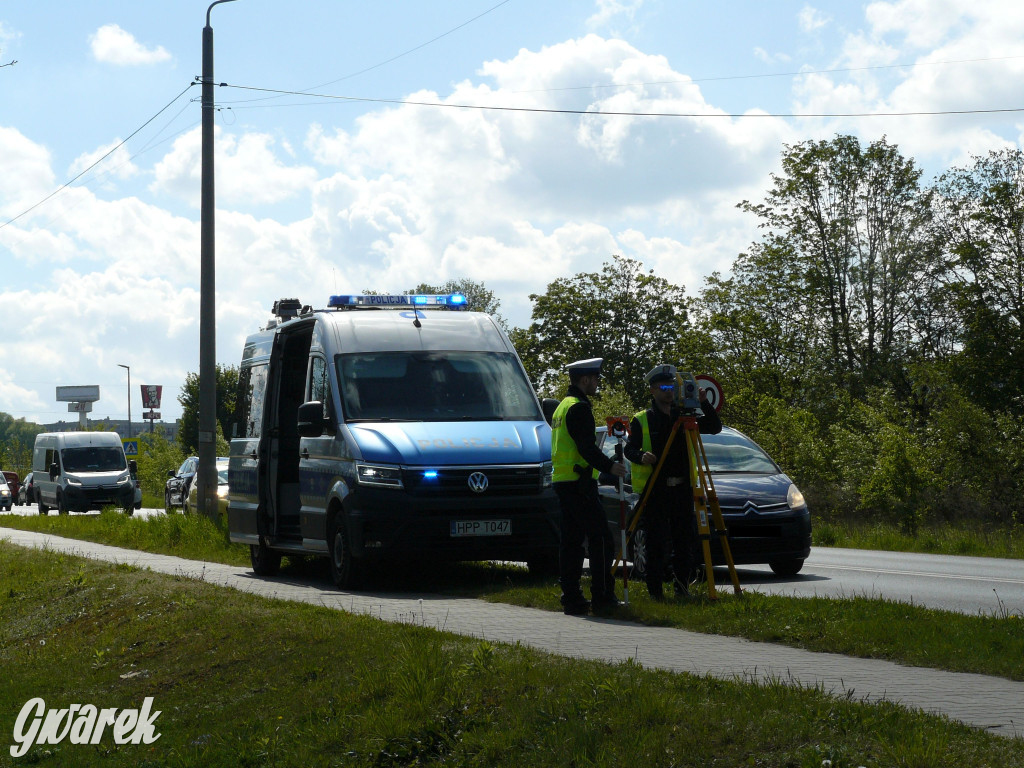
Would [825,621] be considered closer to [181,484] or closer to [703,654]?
[703,654]

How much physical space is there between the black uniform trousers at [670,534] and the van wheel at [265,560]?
18.6ft

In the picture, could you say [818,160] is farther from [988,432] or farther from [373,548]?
[373,548]

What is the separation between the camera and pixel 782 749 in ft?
18.0

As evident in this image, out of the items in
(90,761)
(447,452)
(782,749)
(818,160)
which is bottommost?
(90,761)

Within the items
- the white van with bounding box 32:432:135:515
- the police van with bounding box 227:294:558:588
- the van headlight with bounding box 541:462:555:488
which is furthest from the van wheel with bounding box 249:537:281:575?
the white van with bounding box 32:432:135:515

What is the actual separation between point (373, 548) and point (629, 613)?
3058mm

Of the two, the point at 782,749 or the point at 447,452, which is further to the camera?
the point at 447,452

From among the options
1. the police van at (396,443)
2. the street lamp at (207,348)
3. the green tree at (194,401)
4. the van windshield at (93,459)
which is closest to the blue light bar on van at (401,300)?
the police van at (396,443)

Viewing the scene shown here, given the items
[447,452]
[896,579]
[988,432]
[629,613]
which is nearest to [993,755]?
[629,613]

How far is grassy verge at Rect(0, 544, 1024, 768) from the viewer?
221 inches

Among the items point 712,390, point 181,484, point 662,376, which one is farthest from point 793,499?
point 181,484

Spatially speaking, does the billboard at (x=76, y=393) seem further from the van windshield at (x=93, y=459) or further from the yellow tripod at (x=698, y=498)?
the yellow tripod at (x=698, y=498)

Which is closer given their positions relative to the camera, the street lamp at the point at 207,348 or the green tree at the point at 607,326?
the street lamp at the point at 207,348

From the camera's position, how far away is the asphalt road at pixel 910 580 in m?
11.9
